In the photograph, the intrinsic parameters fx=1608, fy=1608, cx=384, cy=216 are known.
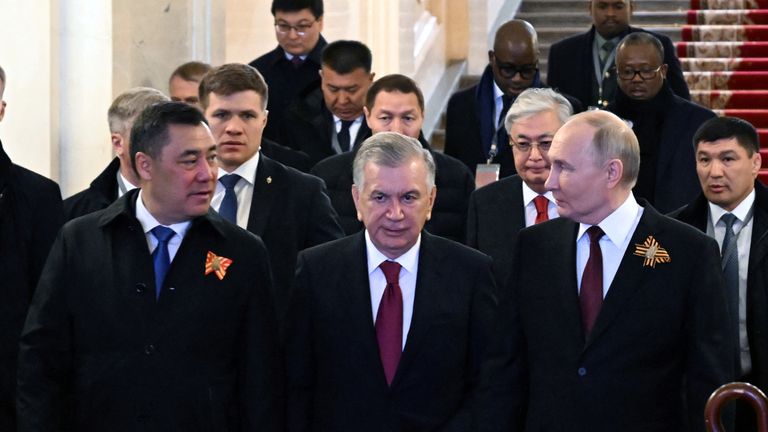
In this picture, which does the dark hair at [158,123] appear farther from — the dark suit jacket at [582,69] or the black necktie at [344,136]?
the dark suit jacket at [582,69]

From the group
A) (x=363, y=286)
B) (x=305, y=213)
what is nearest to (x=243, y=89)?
(x=305, y=213)

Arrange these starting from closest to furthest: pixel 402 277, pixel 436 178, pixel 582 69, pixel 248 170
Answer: pixel 402 277 → pixel 248 170 → pixel 436 178 → pixel 582 69

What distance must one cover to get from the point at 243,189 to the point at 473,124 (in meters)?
1.94

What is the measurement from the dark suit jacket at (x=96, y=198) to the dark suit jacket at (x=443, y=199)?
97 centimetres

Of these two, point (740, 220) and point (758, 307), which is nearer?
point (758, 307)

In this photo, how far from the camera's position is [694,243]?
5.00 meters

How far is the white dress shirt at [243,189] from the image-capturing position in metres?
5.83

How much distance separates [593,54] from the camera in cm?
852

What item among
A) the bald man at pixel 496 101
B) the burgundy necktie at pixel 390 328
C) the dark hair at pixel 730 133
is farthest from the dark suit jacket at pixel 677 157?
the burgundy necktie at pixel 390 328

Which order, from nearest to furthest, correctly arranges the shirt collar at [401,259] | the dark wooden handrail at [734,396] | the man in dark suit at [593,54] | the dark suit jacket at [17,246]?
the dark wooden handrail at [734,396], the shirt collar at [401,259], the dark suit jacket at [17,246], the man in dark suit at [593,54]

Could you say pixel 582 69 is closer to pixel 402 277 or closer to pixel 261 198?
pixel 261 198

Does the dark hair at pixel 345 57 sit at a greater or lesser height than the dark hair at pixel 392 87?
greater

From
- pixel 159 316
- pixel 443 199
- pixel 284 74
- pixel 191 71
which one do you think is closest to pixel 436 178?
pixel 443 199

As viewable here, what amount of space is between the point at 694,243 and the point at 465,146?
8.68ft
